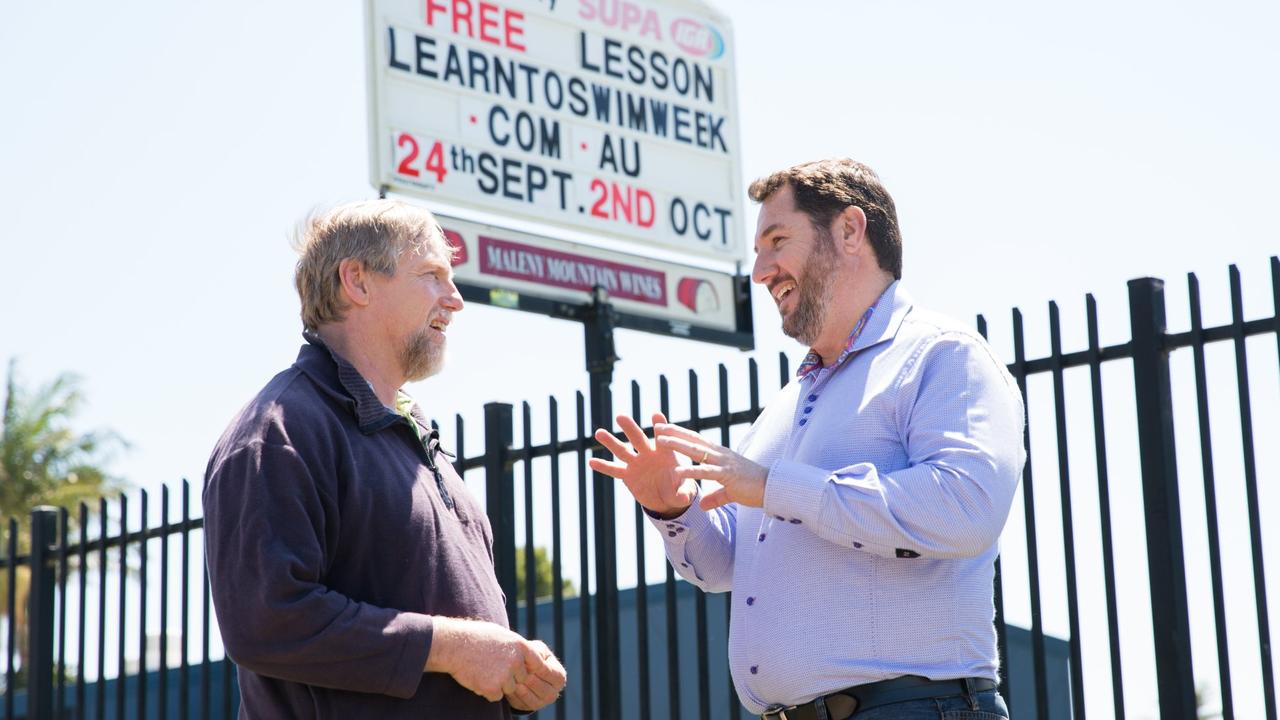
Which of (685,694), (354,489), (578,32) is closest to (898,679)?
(354,489)

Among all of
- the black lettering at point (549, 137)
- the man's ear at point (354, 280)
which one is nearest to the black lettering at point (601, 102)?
the black lettering at point (549, 137)

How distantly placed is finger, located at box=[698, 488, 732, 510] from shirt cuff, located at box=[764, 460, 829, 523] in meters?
0.13

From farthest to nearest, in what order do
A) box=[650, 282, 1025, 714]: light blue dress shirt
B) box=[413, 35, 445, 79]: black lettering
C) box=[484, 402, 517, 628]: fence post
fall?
box=[413, 35, 445, 79]: black lettering < box=[484, 402, 517, 628]: fence post < box=[650, 282, 1025, 714]: light blue dress shirt

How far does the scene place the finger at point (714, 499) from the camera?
122 inches

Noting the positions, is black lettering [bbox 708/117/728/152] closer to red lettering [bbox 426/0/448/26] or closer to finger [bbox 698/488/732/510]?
red lettering [bbox 426/0/448/26]

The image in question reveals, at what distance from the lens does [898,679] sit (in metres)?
2.98

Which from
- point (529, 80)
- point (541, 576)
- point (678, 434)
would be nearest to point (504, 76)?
point (529, 80)

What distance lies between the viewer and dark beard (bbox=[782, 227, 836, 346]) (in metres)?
3.47

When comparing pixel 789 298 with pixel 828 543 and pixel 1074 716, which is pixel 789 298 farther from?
pixel 1074 716

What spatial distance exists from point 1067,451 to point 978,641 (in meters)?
1.53

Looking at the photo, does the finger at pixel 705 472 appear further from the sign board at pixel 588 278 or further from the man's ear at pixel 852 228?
the sign board at pixel 588 278

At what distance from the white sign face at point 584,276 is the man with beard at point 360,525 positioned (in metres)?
4.77

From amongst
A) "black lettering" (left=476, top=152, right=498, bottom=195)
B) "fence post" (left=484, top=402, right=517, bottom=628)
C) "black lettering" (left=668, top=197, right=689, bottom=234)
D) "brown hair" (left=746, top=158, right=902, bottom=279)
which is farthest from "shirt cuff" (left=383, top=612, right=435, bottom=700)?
"black lettering" (left=668, top=197, right=689, bottom=234)

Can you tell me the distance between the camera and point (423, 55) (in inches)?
347
